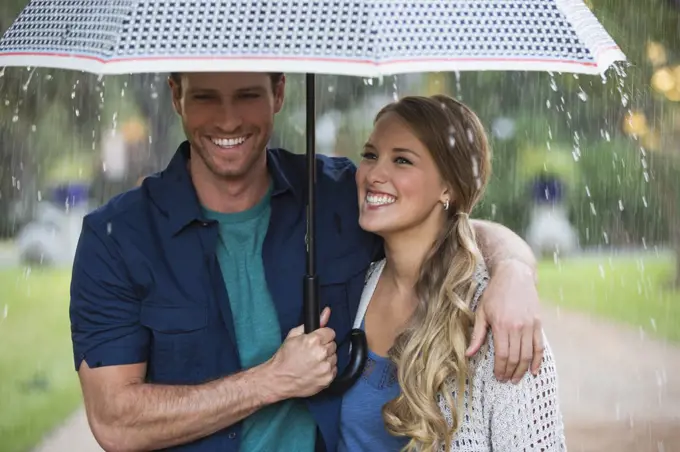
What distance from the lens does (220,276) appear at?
10.8 feet

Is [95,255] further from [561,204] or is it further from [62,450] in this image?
[561,204]

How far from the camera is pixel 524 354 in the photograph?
305 cm

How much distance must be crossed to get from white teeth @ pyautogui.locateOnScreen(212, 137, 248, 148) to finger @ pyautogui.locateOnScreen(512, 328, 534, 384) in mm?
943

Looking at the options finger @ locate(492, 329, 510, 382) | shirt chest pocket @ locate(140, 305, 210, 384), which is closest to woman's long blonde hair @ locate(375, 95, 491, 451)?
finger @ locate(492, 329, 510, 382)

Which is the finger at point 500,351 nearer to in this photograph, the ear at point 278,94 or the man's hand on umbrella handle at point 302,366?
the man's hand on umbrella handle at point 302,366

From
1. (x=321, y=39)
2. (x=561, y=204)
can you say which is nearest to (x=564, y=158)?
(x=561, y=204)

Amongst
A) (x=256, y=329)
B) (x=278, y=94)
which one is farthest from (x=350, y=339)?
(x=278, y=94)

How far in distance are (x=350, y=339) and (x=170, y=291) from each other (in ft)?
1.79

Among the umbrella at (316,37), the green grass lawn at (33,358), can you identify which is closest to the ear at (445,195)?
the umbrella at (316,37)

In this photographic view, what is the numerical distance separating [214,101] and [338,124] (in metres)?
10.2

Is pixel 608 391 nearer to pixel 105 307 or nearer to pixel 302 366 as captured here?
pixel 302 366

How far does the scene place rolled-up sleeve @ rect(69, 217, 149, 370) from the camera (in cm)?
317

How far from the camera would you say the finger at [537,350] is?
3074 millimetres

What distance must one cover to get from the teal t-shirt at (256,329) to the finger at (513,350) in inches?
24.0
